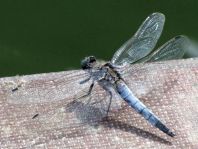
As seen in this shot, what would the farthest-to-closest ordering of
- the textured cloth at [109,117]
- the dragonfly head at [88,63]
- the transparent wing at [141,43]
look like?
1. the transparent wing at [141,43]
2. the dragonfly head at [88,63]
3. the textured cloth at [109,117]

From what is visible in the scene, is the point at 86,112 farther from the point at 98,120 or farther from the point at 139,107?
the point at 139,107

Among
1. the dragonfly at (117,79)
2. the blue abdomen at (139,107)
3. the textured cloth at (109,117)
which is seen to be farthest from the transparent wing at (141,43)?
the blue abdomen at (139,107)

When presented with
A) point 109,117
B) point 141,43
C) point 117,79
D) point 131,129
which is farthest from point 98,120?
point 141,43

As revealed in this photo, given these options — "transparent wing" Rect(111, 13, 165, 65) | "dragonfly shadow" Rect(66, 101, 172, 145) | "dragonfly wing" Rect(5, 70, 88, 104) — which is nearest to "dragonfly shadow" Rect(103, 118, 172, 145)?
"dragonfly shadow" Rect(66, 101, 172, 145)

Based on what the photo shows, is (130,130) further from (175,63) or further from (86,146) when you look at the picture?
(175,63)

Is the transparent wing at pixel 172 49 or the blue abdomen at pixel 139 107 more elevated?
the transparent wing at pixel 172 49

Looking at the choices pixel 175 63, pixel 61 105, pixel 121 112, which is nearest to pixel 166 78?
pixel 175 63

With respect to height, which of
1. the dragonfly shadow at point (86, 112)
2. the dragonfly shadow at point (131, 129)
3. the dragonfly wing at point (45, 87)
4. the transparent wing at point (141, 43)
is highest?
the transparent wing at point (141, 43)

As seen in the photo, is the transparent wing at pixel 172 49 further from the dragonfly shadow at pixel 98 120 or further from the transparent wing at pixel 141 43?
the dragonfly shadow at pixel 98 120

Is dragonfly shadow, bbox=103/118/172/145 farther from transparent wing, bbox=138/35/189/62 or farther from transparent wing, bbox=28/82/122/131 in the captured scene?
transparent wing, bbox=138/35/189/62
